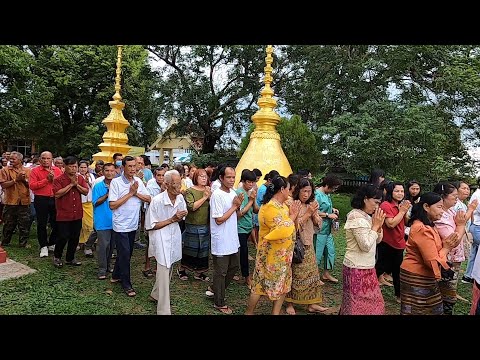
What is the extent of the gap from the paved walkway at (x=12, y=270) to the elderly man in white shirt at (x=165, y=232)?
2.41m

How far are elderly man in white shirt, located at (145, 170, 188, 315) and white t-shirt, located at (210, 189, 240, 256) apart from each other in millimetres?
416

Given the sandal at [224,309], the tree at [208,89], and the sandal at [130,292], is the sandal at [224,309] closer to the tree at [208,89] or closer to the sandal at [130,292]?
the sandal at [130,292]

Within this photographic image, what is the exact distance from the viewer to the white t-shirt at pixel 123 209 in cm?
486

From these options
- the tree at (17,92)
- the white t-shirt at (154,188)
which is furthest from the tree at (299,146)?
the tree at (17,92)

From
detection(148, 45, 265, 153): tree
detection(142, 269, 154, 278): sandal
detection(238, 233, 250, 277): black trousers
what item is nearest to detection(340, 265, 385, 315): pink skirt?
detection(238, 233, 250, 277): black trousers

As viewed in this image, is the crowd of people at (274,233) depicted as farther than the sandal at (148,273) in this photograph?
No

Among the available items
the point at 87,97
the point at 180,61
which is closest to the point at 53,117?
the point at 87,97

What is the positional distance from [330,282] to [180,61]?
1510cm

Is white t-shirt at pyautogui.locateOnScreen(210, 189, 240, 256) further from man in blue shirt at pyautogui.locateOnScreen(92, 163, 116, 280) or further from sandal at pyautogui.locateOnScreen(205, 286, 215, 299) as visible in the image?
man in blue shirt at pyautogui.locateOnScreen(92, 163, 116, 280)

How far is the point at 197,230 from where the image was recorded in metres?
5.45

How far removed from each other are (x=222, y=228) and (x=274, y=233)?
860mm

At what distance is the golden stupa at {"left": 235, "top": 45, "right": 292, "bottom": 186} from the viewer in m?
8.03

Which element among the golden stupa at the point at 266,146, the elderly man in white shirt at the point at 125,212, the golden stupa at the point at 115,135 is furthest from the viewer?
the golden stupa at the point at 115,135

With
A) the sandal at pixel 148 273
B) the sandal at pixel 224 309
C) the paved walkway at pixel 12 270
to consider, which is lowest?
the sandal at pixel 224 309
